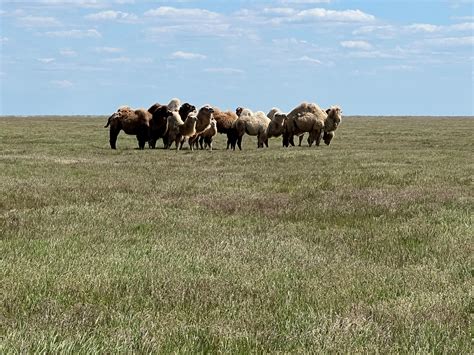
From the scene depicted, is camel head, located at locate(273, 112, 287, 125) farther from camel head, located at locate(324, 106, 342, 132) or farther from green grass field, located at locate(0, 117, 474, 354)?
green grass field, located at locate(0, 117, 474, 354)

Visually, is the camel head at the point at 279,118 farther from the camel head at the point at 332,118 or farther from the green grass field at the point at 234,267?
the green grass field at the point at 234,267

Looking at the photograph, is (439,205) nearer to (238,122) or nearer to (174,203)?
(174,203)

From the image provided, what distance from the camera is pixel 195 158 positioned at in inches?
1080

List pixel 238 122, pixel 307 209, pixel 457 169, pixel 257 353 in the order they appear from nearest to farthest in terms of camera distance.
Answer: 1. pixel 257 353
2. pixel 307 209
3. pixel 457 169
4. pixel 238 122

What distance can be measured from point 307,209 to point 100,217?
4.08 meters

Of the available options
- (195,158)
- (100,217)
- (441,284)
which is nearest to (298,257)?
(441,284)

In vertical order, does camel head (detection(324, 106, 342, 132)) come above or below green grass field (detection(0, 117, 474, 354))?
above

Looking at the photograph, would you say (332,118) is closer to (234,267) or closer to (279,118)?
(279,118)

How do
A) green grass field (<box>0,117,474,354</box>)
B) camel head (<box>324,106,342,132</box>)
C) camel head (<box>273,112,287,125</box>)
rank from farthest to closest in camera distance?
camel head (<box>324,106,342,132</box>)
camel head (<box>273,112,287,125</box>)
green grass field (<box>0,117,474,354</box>)

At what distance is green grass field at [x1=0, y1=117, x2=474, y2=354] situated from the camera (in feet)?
16.4

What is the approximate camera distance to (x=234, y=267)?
7.54m

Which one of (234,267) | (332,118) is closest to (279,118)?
(332,118)

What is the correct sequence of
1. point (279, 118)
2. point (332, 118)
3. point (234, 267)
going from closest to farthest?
point (234, 267)
point (279, 118)
point (332, 118)

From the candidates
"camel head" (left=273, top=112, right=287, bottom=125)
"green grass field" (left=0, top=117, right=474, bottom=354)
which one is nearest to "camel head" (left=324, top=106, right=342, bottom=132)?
"camel head" (left=273, top=112, right=287, bottom=125)
